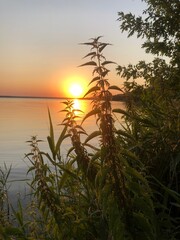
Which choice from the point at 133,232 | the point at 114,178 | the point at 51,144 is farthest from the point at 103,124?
the point at 51,144

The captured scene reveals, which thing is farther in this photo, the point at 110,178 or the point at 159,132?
the point at 159,132

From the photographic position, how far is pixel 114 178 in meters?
2.58

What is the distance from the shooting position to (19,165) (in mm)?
21469

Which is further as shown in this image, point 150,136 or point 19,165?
point 19,165

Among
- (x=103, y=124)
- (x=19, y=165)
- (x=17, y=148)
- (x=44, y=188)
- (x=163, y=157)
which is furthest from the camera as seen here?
(x=17, y=148)

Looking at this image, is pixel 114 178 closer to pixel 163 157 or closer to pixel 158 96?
pixel 163 157

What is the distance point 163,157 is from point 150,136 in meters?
0.37

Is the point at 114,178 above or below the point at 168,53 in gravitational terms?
below

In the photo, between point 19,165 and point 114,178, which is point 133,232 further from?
point 19,165

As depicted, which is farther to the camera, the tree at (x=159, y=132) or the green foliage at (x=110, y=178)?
the tree at (x=159, y=132)

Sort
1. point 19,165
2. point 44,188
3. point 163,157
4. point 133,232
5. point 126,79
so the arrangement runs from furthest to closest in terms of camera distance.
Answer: point 19,165 < point 126,79 < point 163,157 < point 44,188 < point 133,232

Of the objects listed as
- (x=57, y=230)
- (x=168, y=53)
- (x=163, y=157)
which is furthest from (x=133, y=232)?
(x=168, y=53)

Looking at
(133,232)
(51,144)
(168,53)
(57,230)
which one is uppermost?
(168,53)

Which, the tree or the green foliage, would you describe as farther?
the tree
